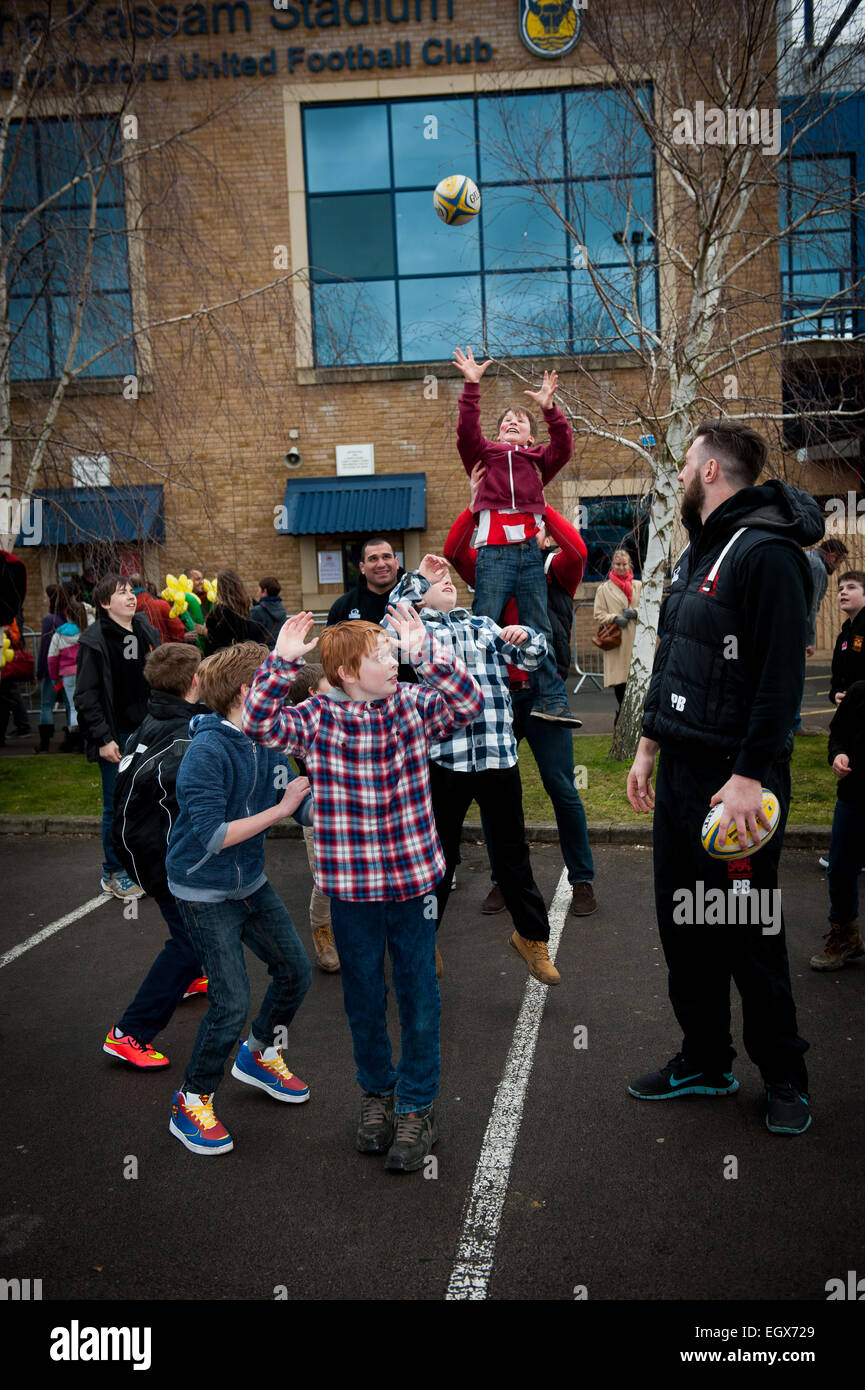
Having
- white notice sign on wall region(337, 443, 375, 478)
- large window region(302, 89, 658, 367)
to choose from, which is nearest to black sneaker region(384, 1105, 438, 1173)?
large window region(302, 89, 658, 367)

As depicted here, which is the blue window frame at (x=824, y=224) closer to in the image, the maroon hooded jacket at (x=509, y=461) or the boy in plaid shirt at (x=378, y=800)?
the maroon hooded jacket at (x=509, y=461)

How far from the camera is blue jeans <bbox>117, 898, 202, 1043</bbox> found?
14.6ft

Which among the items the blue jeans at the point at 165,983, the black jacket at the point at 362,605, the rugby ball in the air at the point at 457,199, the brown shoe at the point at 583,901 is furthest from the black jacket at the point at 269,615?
the blue jeans at the point at 165,983

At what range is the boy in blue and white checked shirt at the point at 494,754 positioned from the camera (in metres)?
4.66

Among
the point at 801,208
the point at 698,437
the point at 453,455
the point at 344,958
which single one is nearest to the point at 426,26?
the point at 453,455

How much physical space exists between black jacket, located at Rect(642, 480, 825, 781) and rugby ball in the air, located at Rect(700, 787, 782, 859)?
0.12 metres

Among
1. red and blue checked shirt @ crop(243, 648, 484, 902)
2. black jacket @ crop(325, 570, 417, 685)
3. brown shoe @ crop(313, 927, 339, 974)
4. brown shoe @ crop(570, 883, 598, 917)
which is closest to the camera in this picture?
red and blue checked shirt @ crop(243, 648, 484, 902)

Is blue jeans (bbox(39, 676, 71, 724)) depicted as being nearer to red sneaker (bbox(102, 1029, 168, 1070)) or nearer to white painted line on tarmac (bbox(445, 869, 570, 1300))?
red sneaker (bbox(102, 1029, 168, 1070))

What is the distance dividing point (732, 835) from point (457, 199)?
6.62m

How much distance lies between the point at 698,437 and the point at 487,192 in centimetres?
1378

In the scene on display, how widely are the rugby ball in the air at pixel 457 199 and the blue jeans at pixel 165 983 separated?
6.21m

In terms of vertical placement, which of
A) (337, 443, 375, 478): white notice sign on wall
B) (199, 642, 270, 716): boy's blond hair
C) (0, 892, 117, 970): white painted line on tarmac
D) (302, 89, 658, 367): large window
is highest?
(302, 89, 658, 367): large window

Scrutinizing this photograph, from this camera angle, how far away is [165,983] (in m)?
4.46

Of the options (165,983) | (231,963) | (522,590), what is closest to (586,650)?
(522,590)
